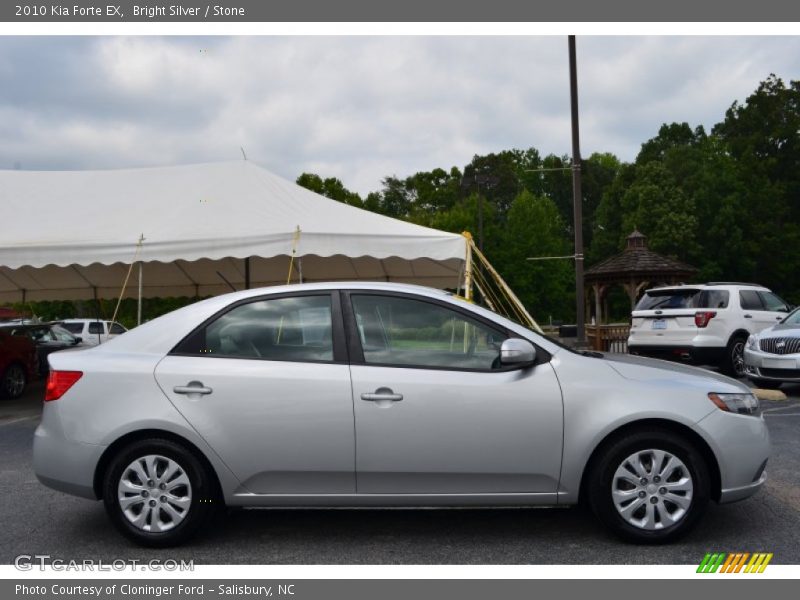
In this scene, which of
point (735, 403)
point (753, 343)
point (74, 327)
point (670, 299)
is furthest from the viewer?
point (74, 327)

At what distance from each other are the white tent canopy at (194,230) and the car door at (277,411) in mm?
6508

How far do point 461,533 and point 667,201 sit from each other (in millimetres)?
56363

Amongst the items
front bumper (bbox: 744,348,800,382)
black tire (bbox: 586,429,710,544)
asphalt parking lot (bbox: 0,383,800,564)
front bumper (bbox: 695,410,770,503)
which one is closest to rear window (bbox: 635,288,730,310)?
front bumper (bbox: 744,348,800,382)

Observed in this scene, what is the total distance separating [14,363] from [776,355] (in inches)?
498

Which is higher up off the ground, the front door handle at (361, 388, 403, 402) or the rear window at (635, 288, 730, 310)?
the rear window at (635, 288, 730, 310)

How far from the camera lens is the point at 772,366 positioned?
1159 cm

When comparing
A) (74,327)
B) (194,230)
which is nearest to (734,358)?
(194,230)

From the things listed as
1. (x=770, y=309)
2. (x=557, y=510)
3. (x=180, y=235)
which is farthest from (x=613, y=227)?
(x=557, y=510)

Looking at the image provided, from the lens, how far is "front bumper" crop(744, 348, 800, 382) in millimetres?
11344

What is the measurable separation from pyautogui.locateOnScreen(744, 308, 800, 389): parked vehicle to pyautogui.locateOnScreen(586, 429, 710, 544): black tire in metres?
7.97

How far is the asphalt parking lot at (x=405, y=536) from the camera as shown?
4.38 meters

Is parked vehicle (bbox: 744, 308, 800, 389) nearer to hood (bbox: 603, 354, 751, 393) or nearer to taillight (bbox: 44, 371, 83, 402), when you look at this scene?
hood (bbox: 603, 354, 751, 393)

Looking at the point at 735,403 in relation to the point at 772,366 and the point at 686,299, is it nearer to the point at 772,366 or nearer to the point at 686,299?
the point at 772,366

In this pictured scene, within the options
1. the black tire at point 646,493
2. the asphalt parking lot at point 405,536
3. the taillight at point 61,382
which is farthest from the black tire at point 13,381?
the black tire at point 646,493
